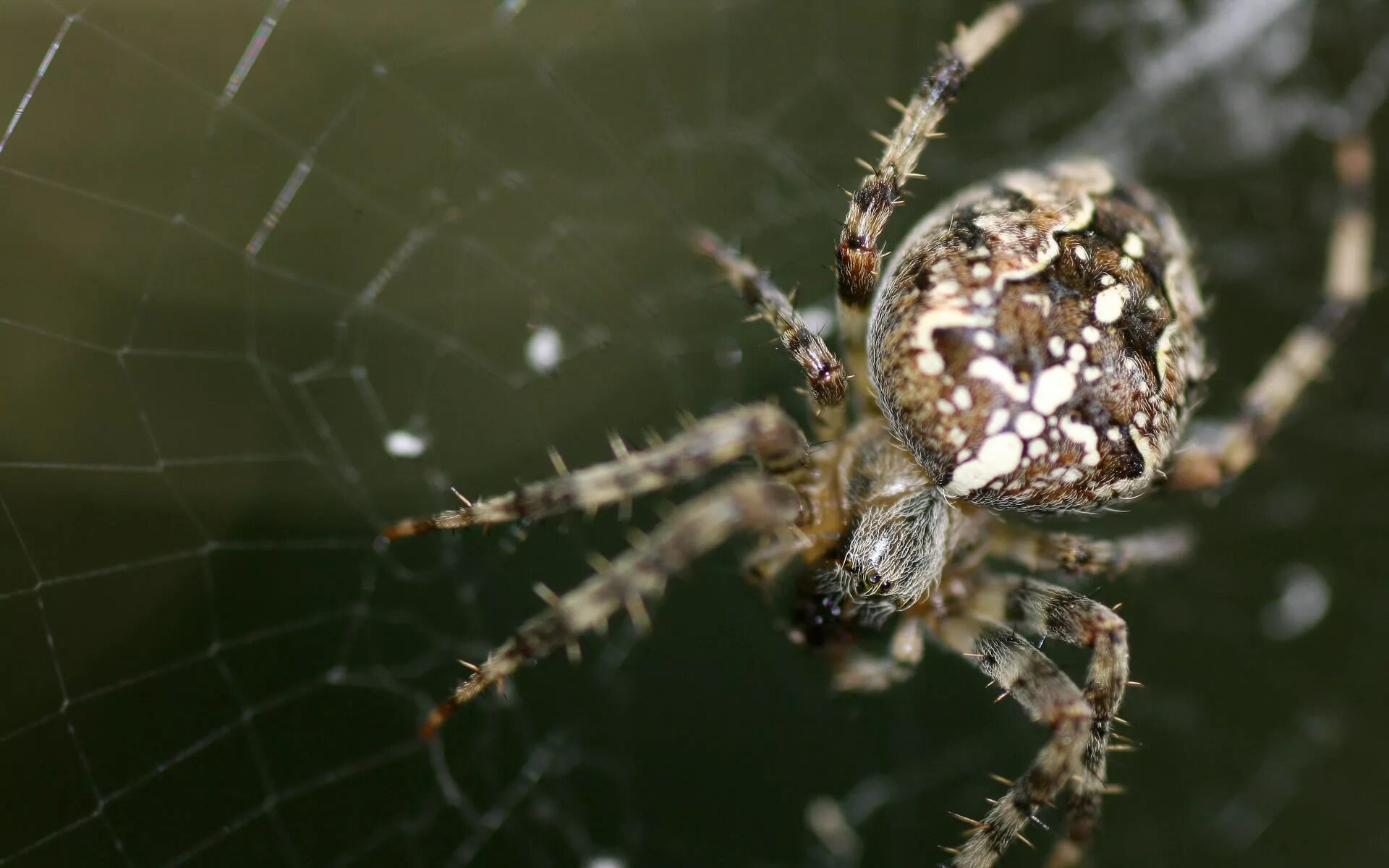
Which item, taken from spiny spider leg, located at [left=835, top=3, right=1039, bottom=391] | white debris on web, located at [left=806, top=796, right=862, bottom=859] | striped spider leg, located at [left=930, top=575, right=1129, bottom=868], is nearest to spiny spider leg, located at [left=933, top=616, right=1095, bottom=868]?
striped spider leg, located at [left=930, top=575, right=1129, bottom=868]

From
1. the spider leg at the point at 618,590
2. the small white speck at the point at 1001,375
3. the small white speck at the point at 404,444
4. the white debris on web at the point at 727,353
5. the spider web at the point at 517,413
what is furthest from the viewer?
the white debris on web at the point at 727,353

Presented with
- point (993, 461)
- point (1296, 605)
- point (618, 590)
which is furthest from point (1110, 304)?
point (1296, 605)

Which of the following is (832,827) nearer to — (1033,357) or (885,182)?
(1033,357)

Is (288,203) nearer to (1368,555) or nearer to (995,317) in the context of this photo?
(995,317)

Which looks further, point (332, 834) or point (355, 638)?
point (355, 638)

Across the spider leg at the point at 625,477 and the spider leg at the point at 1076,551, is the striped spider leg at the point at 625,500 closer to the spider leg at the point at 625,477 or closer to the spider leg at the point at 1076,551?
the spider leg at the point at 625,477

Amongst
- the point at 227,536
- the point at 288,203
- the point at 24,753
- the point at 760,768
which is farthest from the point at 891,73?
the point at 24,753

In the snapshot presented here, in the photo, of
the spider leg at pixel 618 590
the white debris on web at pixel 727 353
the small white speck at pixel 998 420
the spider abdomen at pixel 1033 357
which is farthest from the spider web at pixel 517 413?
the small white speck at pixel 998 420
